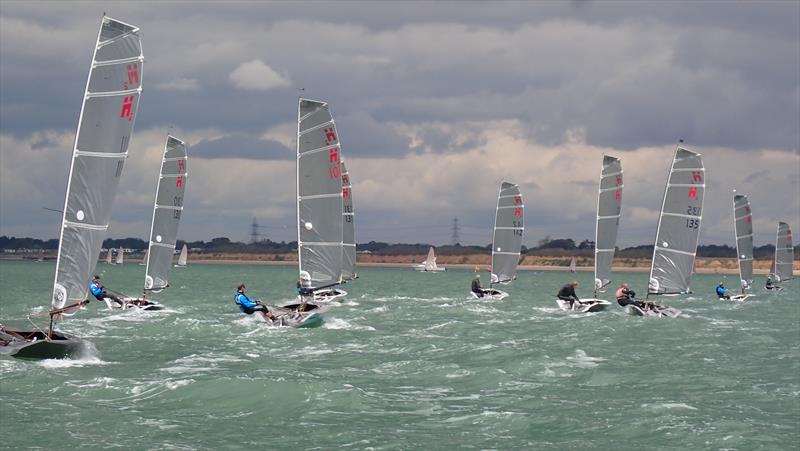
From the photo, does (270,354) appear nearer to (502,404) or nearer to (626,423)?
(502,404)

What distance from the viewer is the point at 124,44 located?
90.0 ft

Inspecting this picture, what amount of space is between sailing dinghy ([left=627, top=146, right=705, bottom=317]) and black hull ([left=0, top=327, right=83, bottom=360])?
94.4 ft

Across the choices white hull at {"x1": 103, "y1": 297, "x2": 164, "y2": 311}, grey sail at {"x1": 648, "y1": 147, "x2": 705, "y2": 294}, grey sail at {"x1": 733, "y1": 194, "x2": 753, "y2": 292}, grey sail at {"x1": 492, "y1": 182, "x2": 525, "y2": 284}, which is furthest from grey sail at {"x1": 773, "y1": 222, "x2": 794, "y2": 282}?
white hull at {"x1": 103, "y1": 297, "x2": 164, "y2": 311}

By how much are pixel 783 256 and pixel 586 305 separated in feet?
153

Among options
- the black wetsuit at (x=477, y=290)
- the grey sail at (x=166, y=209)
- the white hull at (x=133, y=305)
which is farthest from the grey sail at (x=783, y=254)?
the white hull at (x=133, y=305)

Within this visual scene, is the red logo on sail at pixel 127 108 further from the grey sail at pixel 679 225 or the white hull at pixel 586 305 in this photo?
the white hull at pixel 586 305

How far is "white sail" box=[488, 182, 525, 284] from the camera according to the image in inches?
2464

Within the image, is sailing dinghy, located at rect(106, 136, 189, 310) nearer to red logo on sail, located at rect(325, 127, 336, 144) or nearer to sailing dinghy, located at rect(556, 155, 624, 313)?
red logo on sail, located at rect(325, 127, 336, 144)

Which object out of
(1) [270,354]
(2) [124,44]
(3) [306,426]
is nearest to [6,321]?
(1) [270,354]

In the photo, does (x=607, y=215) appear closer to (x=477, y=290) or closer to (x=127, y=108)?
(x=477, y=290)

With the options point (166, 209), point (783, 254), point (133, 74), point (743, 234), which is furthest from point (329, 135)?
point (783, 254)

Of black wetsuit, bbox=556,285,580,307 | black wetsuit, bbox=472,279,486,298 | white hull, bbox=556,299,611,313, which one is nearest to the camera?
white hull, bbox=556,299,611,313

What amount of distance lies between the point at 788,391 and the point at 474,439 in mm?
11038

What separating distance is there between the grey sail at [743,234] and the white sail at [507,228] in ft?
65.1
